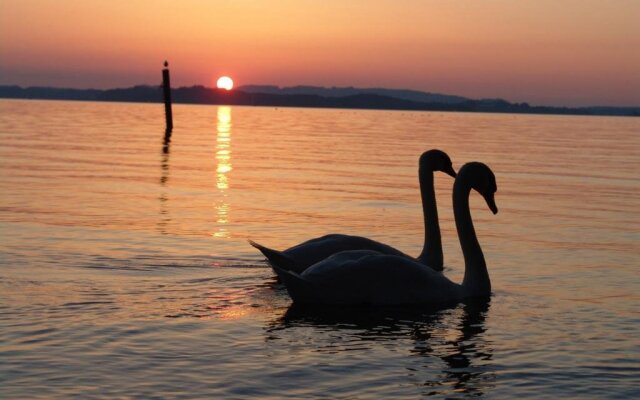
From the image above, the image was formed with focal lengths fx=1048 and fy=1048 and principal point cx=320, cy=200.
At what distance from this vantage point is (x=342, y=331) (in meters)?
10.9

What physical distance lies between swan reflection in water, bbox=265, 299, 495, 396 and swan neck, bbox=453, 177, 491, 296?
243mm

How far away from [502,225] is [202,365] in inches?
496

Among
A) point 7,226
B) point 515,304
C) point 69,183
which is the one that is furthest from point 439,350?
point 69,183

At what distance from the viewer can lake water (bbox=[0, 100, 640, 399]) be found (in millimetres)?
8938

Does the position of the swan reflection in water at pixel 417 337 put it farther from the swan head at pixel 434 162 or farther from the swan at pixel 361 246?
the swan head at pixel 434 162

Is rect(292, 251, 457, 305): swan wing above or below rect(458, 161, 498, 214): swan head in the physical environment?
below

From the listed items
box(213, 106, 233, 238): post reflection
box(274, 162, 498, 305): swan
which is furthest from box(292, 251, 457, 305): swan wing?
box(213, 106, 233, 238): post reflection

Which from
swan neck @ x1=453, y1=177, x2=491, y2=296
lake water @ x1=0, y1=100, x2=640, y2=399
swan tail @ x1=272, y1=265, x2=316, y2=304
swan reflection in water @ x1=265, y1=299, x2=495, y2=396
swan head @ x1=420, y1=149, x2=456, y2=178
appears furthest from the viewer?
swan head @ x1=420, y1=149, x2=456, y2=178

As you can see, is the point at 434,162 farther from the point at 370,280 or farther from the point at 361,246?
the point at 370,280

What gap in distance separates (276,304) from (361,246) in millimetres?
1602

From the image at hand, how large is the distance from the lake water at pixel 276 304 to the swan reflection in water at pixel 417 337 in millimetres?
29

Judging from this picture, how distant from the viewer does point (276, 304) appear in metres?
12.2

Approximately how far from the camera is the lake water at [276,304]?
8938 mm

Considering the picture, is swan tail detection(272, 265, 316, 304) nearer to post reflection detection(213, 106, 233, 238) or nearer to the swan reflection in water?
the swan reflection in water
